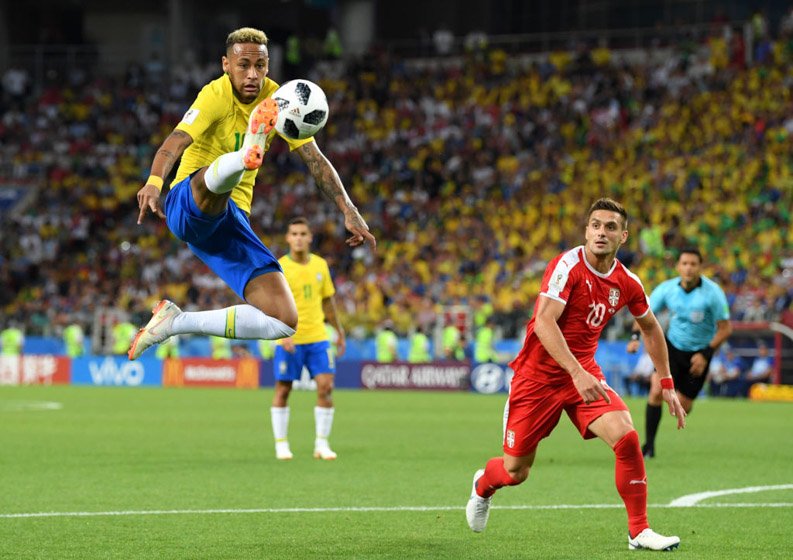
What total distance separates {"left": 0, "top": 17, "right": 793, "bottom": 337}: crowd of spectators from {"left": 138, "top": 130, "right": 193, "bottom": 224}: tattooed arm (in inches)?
879

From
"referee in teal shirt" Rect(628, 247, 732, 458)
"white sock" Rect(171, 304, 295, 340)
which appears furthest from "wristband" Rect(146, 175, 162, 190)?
"referee in teal shirt" Rect(628, 247, 732, 458)

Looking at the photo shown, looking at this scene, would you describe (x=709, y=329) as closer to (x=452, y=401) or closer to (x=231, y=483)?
(x=231, y=483)

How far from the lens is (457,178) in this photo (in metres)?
37.9

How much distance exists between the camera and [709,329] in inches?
558

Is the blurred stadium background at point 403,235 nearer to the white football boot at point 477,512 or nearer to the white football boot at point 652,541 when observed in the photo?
the white football boot at point 477,512

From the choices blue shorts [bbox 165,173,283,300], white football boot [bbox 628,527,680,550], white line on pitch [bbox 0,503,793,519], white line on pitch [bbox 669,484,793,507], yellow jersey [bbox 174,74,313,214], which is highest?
yellow jersey [bbox 174,74,313,214]

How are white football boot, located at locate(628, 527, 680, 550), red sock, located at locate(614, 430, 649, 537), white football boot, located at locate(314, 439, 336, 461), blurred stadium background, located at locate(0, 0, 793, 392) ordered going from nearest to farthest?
1. white football boot, located at locate(628, 527, 680, 550)
2. red sock, located at locate(614, 430, 649, 537)
3. white football boot, located at locate(314, 439, 336, 461)
4. blurred stadium background, located at locate(0, 0, 793, 392)

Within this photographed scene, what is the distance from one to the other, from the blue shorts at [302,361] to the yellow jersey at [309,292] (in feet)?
0.27

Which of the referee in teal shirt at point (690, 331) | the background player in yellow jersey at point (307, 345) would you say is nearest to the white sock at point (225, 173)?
the background player in yellow jersey at point (307, 345)

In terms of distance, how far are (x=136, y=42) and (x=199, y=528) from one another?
139 ft

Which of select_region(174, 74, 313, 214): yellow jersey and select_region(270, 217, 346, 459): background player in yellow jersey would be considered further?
select_region(270, 217, 346, 459): background player in yellow jersey

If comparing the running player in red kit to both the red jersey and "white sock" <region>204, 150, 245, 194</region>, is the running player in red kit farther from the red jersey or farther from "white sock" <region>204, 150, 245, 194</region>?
"white sock" <region>204, 150, 245, 194</region>

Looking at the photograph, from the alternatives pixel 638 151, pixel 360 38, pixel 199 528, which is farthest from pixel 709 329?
pixel 360 38

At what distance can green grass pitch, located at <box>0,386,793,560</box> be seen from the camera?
771cm
